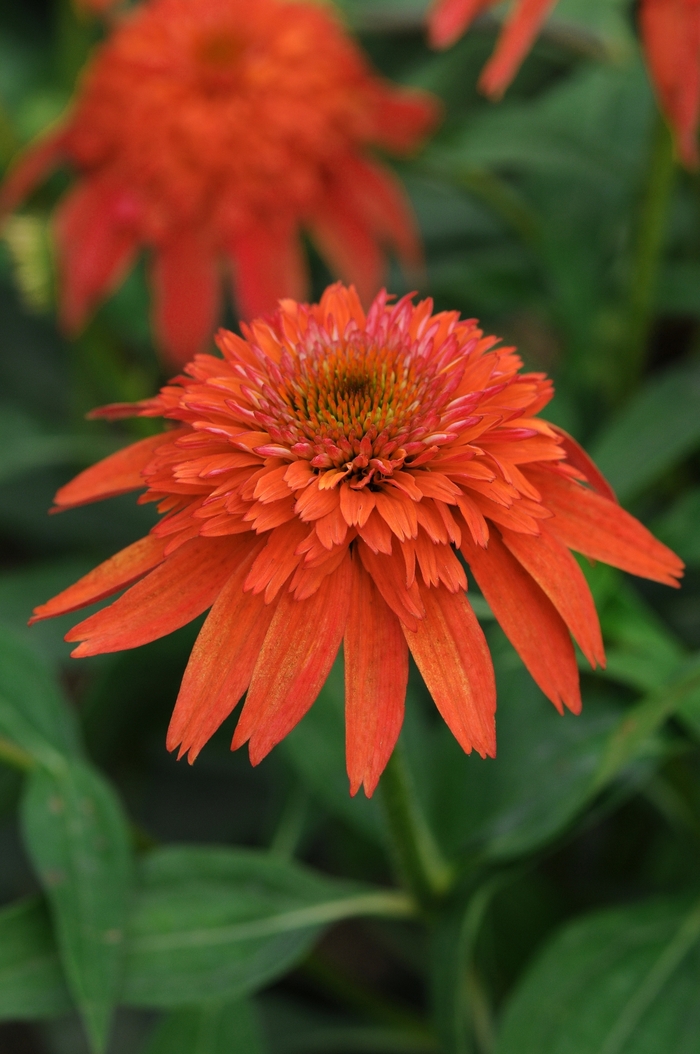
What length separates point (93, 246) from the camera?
32.6 inches

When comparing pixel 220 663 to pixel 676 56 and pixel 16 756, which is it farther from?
pixel 676 56

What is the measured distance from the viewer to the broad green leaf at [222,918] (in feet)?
1.77

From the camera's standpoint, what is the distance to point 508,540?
15.1 inches

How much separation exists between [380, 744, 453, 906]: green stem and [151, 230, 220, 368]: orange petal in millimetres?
407

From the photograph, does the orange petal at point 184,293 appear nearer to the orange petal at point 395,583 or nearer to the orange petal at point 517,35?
the orange petal at point 517,35

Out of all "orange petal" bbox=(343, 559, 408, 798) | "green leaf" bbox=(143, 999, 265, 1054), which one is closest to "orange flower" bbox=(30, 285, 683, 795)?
"orange petal" bbox=(343, 559, 408, 798)

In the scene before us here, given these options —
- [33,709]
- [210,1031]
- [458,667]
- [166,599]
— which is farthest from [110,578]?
[210,1031]

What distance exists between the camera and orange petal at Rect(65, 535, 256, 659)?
38cm

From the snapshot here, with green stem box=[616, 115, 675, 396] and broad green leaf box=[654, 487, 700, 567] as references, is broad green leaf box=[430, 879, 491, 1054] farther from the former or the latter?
green stem box=[616, 115, 675, 396]

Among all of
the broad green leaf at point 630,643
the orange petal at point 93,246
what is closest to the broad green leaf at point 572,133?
the orange petal at point 93,246

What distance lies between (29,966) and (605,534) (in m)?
0.36

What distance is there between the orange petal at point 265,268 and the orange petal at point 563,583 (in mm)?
457

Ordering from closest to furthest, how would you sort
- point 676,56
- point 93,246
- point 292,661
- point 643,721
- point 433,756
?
point 292,661
point 643,721
point 676,56
point 433,756
point 93,246

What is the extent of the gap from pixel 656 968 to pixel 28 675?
0.39 meters
